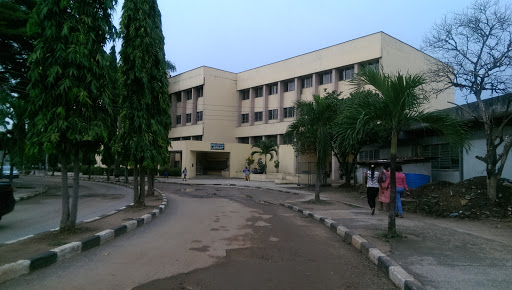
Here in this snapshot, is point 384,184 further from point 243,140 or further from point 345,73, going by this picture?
point 243,140

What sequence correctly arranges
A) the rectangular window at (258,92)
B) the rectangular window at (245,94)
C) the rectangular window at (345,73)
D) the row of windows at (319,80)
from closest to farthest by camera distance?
1. the rectangular window at (345,73)
2. the row of windows at (319,80)
3. the rectangular window at (258,92)
4. the rectangular window at (245,94)

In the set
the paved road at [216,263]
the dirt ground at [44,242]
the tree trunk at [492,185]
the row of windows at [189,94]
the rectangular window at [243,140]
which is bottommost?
the paved road at [216,263]

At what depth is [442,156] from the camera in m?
18.4

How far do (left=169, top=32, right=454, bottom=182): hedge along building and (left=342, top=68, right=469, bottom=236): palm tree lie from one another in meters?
26.0

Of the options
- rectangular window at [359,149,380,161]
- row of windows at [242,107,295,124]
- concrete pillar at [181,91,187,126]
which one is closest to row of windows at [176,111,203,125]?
concrete pillar at [181,91,187,126]

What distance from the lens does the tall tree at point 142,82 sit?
12.2 m

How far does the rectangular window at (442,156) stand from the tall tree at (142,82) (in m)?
14.0

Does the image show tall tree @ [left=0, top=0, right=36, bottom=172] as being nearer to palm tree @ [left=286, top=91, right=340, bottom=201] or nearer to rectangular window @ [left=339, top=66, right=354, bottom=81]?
palm tree @ [left=286, top=91, right=340, bottom=201]

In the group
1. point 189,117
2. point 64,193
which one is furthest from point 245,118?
point 64,193

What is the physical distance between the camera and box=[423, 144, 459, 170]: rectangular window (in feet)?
57.8

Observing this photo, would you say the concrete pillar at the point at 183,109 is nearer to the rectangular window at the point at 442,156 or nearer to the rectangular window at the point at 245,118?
the rectangular window at the point at 245,118

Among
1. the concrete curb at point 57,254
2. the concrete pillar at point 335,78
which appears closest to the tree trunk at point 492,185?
the concrete curb at point 57,254

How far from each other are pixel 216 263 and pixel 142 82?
8.72 m

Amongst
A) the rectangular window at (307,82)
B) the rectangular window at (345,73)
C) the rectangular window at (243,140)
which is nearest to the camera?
the rectangular window at (345,73)
